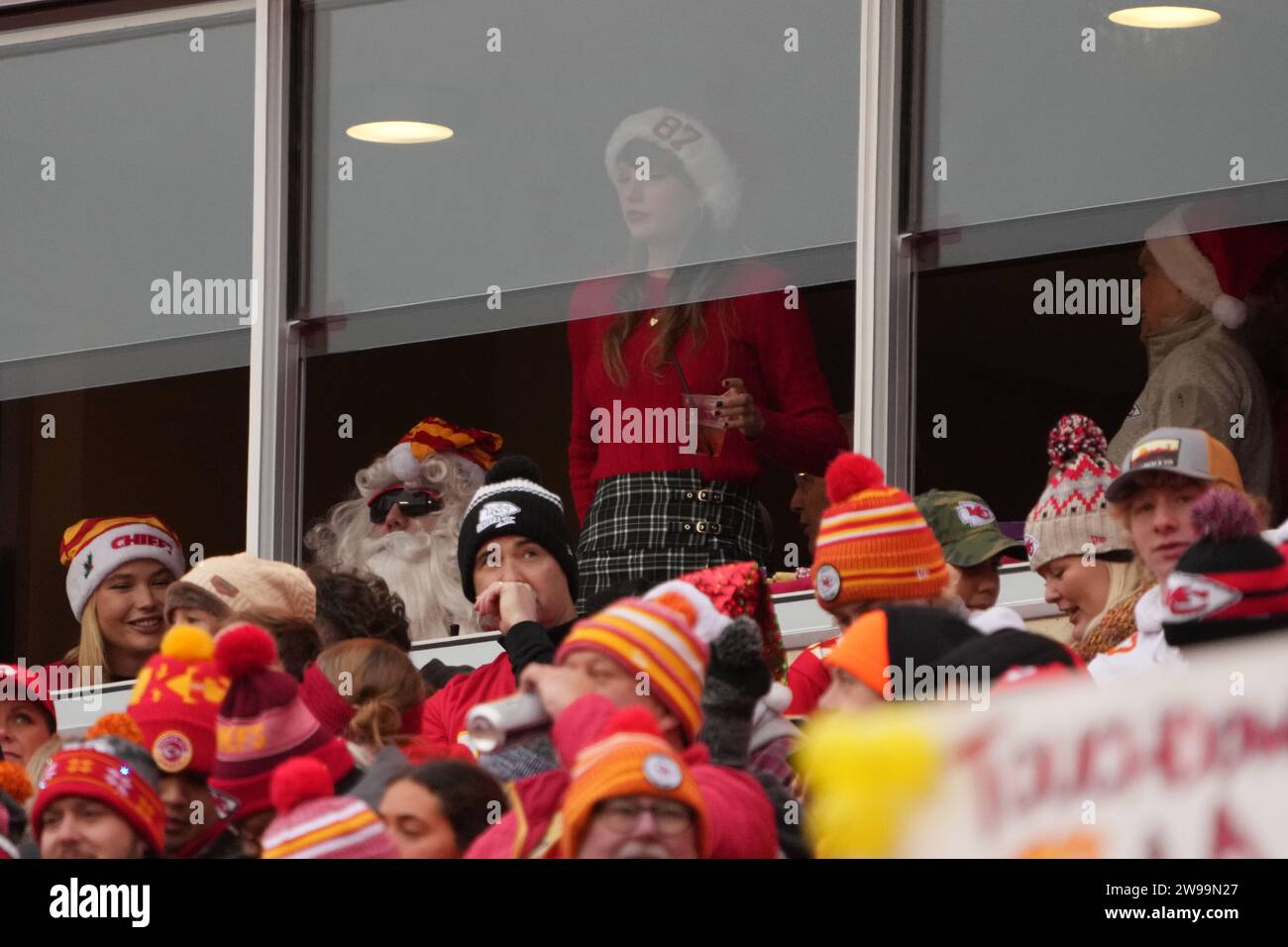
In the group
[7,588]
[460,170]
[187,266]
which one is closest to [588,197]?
[460,170]

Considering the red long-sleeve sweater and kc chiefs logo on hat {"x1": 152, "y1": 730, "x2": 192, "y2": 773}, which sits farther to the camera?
the red long-sleeve sweater

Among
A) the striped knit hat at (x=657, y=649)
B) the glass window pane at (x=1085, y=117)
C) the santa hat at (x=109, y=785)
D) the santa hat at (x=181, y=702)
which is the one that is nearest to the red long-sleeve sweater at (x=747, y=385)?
the glass window pane at (x=1085, y=117)

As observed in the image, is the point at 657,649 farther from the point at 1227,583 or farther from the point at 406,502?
the point at 406,502

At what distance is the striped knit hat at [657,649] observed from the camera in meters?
3.40

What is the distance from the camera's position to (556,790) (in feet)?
10.6

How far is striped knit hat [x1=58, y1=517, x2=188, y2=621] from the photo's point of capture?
19.8 feet

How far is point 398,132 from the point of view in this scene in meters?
6.09

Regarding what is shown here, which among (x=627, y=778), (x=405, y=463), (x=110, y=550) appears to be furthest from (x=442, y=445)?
(x=627, y=778)

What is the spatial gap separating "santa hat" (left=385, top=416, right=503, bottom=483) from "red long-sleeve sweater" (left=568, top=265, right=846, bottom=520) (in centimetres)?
47

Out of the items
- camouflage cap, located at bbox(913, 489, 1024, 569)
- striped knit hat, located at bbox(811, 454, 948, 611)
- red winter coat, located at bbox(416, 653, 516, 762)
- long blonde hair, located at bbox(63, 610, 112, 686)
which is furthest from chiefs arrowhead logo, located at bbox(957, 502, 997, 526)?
long blonde hair, located at bbox(63, 610, 112, 686)

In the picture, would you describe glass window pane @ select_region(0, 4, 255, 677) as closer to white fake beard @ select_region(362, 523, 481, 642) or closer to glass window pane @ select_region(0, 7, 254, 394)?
glass window pane @ select_region(0, 7, 254, 394)

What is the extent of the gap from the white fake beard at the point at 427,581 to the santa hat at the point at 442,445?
7.1 inches
